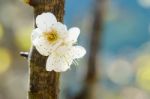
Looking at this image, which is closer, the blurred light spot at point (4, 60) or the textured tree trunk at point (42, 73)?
the textured tree trunk at point (42, 73)

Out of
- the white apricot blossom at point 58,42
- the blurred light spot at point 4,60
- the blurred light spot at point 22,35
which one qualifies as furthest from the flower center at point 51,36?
the blurred light spot at point 4,60

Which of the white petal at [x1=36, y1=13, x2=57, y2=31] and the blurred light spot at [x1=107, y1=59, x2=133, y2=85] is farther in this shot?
the blurred light spot at [x1=107, y1=59, x2=133, y2=85]

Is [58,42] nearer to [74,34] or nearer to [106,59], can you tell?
[74,34]

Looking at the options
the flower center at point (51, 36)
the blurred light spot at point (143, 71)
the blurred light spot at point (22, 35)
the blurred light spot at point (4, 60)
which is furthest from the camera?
the blurred light spot at point (4, 60)

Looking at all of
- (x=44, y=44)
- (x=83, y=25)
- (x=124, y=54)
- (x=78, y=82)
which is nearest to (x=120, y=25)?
(x=124, y=54)

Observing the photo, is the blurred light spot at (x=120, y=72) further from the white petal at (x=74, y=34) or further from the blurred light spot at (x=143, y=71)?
the white petal at (x=74, y=34)

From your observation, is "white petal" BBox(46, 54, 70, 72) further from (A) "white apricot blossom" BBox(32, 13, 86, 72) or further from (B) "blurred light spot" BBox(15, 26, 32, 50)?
(B) "blurred light spot" BBox(15, 26, 32, 50)

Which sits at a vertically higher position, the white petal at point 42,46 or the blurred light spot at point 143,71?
the white petal at point 42,46

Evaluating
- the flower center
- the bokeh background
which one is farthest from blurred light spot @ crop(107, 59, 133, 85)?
the flower center
